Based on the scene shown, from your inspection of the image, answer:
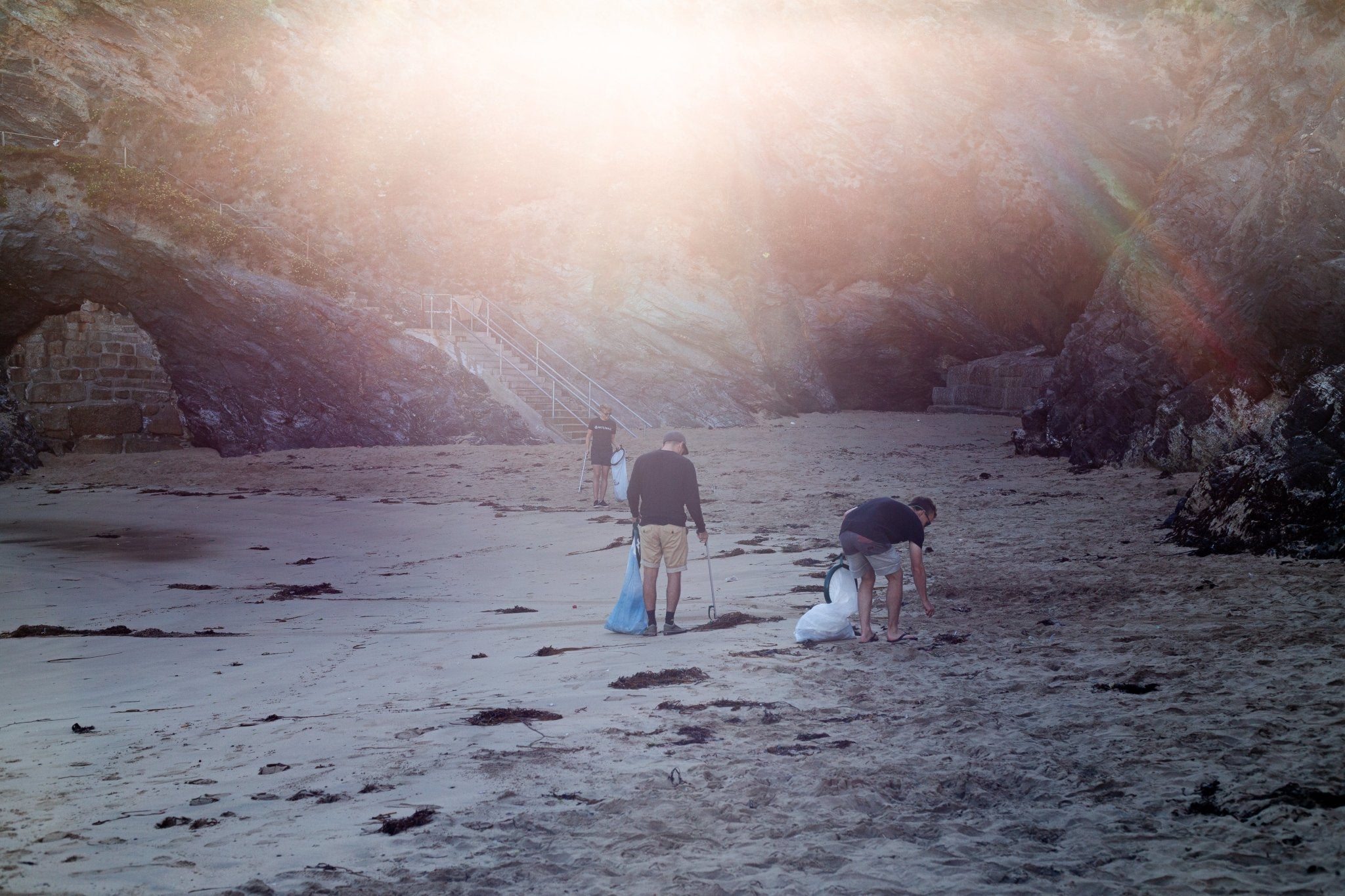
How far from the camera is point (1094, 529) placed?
36.6ft

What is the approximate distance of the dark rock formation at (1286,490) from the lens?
837cm

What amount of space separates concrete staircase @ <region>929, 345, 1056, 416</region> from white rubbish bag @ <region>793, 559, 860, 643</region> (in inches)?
995

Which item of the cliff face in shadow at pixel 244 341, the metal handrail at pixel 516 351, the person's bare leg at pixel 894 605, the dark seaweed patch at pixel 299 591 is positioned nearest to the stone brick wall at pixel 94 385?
the cliff face in shadow at pixel 244 341

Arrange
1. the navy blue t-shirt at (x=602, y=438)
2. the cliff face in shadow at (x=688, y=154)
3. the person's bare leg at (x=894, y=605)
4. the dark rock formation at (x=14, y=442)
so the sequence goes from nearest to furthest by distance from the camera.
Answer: the person's bare leg at (x=894, y=605) < the navy blue t-shirt at (x=602, y=438) < the dark rock formation at (x=14, y=442) < the cliff face in shadow at (x=688, y=154)

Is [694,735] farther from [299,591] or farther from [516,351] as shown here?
[516,351]

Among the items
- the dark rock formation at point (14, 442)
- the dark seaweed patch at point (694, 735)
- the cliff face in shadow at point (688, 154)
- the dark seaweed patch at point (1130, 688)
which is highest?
the cliff face in shadow at point (688, 154)

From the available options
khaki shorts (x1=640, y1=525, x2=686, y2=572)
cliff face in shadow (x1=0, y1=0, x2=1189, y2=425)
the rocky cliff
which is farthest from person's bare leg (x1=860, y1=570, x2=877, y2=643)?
cliff face in shadow (x1=0, y1=0, x2=1189, y2=425)

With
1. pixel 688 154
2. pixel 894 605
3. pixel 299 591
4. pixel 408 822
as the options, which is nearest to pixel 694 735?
pixel 408 822

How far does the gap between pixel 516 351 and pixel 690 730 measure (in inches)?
883

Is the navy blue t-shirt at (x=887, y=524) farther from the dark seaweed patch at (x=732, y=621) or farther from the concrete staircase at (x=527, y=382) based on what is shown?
the concrete staircase at (x=527, y=382)

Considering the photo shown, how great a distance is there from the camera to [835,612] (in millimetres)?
6996

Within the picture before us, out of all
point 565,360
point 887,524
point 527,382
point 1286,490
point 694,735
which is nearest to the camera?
point 694,735

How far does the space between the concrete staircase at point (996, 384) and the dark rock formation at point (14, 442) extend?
25885mm

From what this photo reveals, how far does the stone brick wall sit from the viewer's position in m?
21.2
